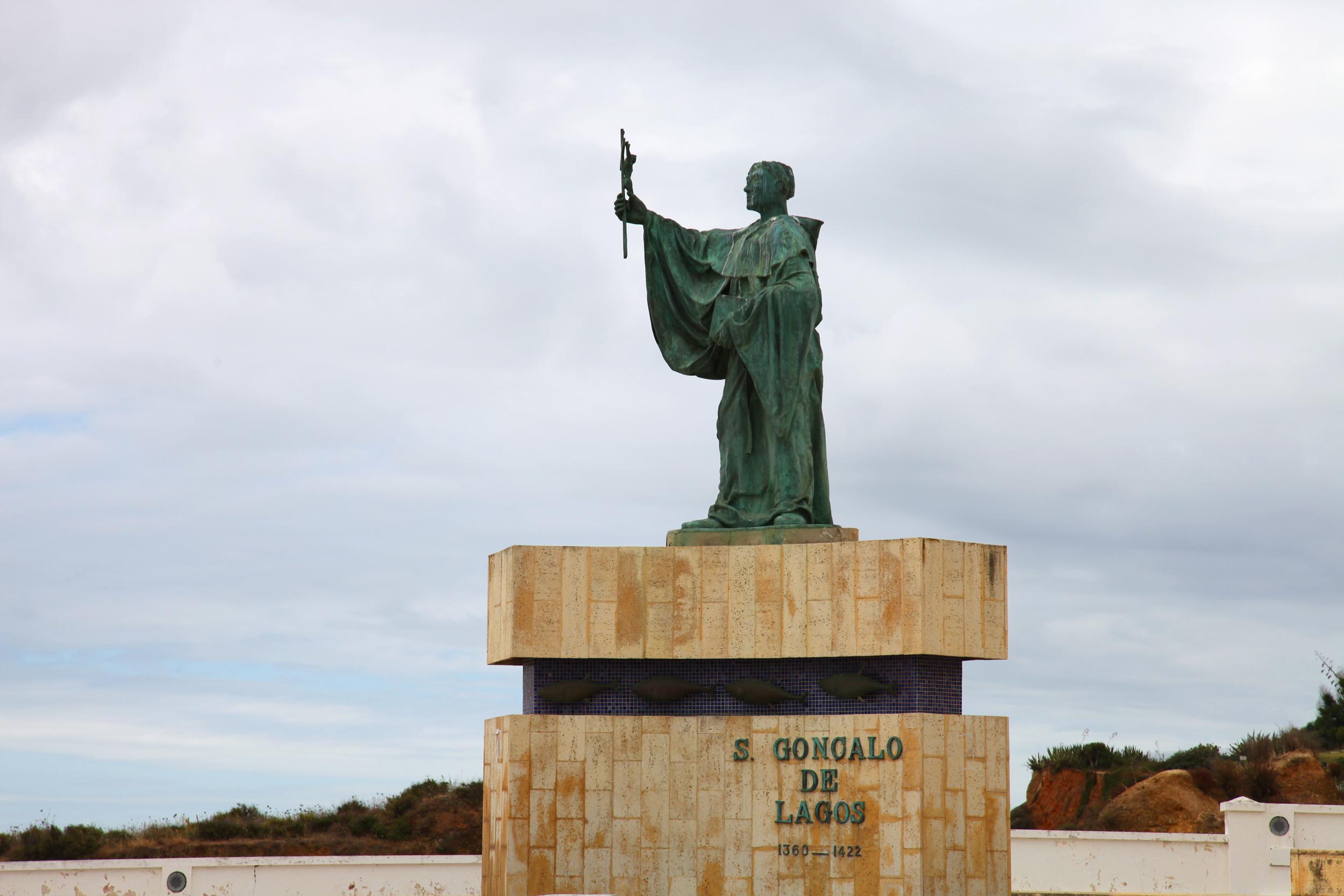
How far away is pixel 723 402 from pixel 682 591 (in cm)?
241

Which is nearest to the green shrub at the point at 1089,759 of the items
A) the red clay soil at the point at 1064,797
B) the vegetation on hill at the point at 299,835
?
the red clay soil at the point at 1064,797

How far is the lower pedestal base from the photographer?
16.7 m

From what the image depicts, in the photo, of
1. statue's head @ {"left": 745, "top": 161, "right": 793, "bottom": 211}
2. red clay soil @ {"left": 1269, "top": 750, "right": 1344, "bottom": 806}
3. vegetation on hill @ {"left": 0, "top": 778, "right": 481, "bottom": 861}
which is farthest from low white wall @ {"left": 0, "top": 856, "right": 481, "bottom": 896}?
red clay soil @ {"left": 1269, "top": 750, "right": 1344, "bottom": 806}

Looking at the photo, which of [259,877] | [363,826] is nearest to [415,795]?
[363,826]

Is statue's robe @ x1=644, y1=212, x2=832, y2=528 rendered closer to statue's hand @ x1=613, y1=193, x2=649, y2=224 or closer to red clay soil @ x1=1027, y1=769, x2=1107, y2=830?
statue's hand @ x1=613, y1=193, x2=649, y2=224

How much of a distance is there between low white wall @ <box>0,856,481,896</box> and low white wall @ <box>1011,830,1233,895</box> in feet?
25.5

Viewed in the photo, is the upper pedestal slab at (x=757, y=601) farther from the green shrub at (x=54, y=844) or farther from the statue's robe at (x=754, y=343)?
the green shrub at (x=54, y=844)

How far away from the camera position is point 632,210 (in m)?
19.3

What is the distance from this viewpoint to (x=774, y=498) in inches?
730

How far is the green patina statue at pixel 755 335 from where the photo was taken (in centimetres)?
1852

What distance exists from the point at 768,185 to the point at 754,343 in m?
1.79

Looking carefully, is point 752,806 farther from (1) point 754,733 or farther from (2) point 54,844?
(2) point 54,844

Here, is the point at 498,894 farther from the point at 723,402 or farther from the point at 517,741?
the point at 723,402

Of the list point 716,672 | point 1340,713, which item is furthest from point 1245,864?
point 1340,713
